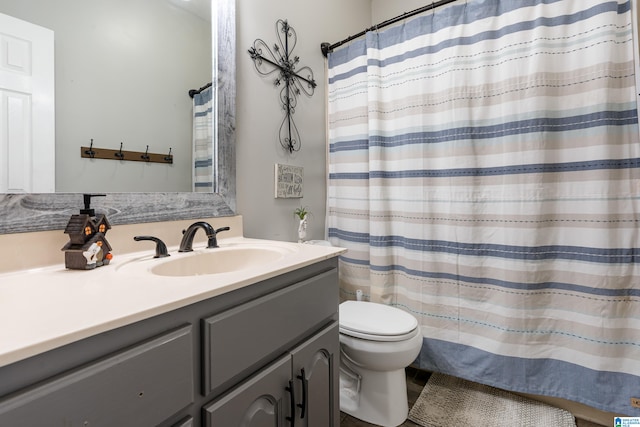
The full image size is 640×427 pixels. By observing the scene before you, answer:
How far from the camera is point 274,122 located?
162 centimetres

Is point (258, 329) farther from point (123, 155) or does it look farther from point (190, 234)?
point (123, 155)

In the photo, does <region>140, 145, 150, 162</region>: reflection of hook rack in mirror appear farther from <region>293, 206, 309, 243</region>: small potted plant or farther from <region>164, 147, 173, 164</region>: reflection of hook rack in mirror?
<region>293, 206, 309, 243</region>: small potted plant

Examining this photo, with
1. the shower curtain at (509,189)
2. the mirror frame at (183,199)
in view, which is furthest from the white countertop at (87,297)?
the shower curtain at (509,189)

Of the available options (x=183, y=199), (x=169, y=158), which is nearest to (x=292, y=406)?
(x=183, y=199)

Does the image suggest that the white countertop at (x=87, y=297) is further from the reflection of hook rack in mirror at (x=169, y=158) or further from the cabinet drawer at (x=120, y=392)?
the reflection of hook rack in mirror at (x=169, y=158)

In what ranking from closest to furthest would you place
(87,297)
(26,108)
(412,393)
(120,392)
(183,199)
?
(120,392)
(87,297)
(26,108)
(183,199)
(412,393)

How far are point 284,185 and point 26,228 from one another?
1.03m

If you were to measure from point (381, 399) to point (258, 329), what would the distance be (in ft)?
3.07

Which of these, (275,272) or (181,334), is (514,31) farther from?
(181,334)

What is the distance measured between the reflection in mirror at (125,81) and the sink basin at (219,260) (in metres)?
0.31

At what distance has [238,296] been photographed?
2.39ft

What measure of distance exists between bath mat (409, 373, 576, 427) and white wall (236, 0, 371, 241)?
3.48 feet

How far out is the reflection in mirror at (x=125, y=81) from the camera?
0.92 meters

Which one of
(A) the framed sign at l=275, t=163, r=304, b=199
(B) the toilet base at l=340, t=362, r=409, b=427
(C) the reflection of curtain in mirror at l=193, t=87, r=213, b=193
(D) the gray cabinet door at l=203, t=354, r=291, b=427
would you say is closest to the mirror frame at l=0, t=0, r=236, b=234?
(C) the reflection of curtain in mirror at l=193, t=87, r=213, b=193
